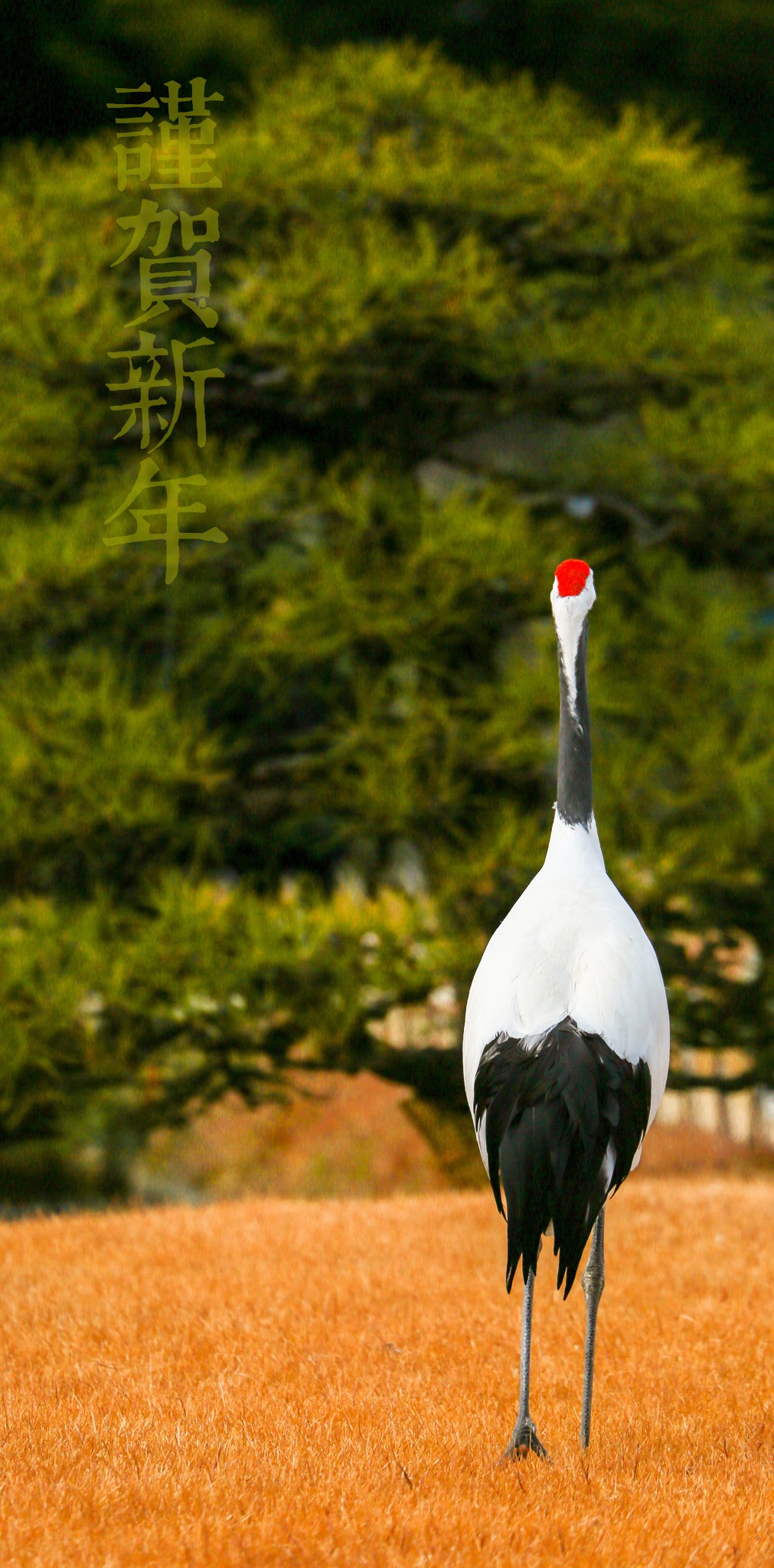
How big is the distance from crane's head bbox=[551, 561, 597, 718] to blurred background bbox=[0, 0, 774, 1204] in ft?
8.03

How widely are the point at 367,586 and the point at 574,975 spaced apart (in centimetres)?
326

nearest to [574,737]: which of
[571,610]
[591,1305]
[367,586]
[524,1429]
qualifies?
[571,610]

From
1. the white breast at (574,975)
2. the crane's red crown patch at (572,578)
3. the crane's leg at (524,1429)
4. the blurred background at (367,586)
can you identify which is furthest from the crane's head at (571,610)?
the blurred background at (367,586)

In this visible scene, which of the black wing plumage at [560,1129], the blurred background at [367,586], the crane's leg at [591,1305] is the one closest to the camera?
the black wing plumage at [560,1129]

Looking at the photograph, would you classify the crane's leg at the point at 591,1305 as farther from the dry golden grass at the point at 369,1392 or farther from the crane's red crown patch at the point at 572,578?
the crane's red crown patch at the point at 572,578

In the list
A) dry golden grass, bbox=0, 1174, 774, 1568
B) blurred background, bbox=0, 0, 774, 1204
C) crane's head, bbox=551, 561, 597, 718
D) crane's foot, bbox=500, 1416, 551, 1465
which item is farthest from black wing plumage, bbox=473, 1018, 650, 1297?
blurred background, bbox=0, 0, 774, 1204

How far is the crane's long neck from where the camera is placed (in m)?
2.88

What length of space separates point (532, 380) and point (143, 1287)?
3912 millimetres

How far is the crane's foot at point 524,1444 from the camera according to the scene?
98.4 inches

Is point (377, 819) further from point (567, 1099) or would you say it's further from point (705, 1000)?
point (567, 1099)

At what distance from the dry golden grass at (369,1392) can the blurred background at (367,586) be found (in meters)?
0.87

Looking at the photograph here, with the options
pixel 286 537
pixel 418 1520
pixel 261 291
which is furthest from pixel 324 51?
pixel 418 1520

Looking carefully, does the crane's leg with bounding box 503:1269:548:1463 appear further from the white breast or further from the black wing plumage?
the white breast

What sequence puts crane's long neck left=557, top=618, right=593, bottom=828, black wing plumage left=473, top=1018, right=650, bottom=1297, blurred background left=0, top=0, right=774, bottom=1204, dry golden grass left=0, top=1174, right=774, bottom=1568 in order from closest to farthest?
dry golden grass left=0, top=1174, right=774, bottom=1568 → black wing plumage left=473, top=1018, right=650, bottom=1297 → crane's long neck left=557, top=618, right=593, bottom=828 → blurred background left=0, top=0, right=774, bottom=1204
